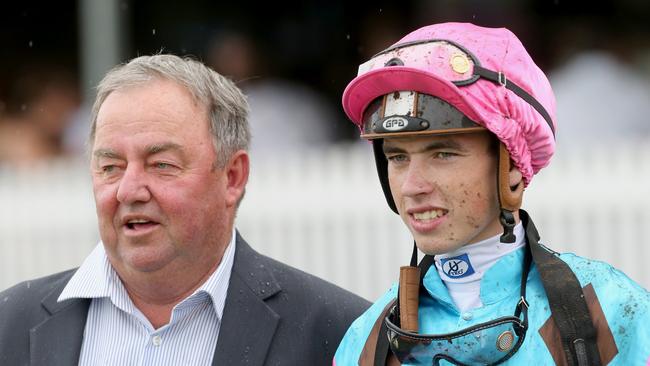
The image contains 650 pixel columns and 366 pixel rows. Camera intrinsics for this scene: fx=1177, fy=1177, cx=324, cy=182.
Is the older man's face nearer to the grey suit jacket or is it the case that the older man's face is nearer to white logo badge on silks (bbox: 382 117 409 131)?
the grey suit jacket

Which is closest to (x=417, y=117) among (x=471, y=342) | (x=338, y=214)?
(x=471, y=342)

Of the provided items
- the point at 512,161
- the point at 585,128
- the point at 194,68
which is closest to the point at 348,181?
the point at 585,128

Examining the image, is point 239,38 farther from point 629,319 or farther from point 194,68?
point 629,319

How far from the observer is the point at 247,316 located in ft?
12.9

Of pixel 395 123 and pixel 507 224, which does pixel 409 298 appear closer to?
pixel 507 224

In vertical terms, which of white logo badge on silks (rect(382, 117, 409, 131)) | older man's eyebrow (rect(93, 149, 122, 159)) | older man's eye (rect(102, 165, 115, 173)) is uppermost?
white logo badge on silks (rect(382, 117, 409, 131))

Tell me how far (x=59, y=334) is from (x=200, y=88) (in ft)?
3.12

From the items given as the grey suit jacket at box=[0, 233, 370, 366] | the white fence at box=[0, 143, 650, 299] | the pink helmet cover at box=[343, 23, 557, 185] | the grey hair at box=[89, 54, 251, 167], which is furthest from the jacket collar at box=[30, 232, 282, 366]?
the white fence at box=[0, 143, 650, 299]

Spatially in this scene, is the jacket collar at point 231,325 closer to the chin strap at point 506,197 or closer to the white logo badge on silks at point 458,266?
the white logo badge on silks at point 458,266

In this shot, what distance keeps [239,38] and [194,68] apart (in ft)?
18.0

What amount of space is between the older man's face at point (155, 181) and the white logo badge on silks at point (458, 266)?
0.93 m

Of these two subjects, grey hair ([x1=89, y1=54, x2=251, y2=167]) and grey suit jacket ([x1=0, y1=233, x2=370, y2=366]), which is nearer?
grey suit jacket ([x1=0, y1=233, x2=370, y2=366])

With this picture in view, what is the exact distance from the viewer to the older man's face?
379 cm

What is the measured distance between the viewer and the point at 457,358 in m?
3.19
